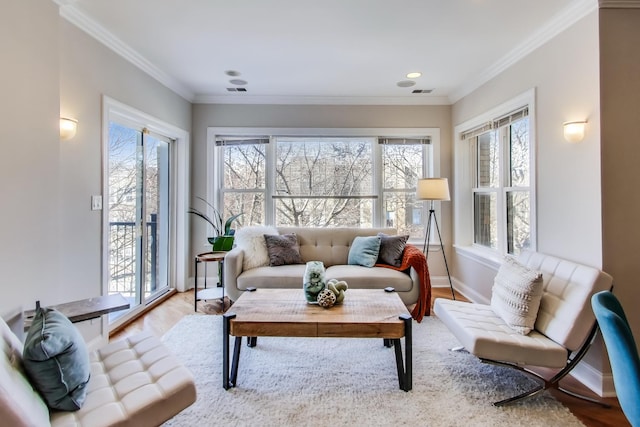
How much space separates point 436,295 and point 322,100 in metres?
2.96

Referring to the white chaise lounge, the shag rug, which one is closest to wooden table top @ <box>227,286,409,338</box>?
the shag rug

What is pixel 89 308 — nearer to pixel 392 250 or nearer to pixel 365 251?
pixel 365 251

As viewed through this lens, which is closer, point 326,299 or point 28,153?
point 28,153

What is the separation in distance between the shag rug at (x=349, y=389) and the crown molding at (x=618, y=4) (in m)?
2.55

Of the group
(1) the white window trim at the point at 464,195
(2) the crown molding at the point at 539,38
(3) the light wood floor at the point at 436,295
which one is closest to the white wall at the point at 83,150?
(3) the light wood floor at the point at 436,295

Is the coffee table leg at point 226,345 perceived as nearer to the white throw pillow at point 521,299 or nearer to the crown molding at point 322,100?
the white throw pillow at point 521,299

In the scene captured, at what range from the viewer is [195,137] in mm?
4484

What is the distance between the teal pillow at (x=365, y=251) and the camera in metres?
3.63

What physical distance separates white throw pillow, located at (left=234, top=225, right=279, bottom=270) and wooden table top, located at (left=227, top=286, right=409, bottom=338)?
3.65 ft

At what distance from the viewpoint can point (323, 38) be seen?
2.81m

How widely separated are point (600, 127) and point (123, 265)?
13.7 ft

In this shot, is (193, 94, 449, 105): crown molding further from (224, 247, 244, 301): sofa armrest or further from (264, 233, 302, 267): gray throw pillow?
(224, 247, 244, 301): sofa armrest

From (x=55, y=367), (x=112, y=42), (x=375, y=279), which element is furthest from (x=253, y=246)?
(x=55, y=367)

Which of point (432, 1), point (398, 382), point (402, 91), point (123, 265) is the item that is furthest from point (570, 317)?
point (123, 265)
